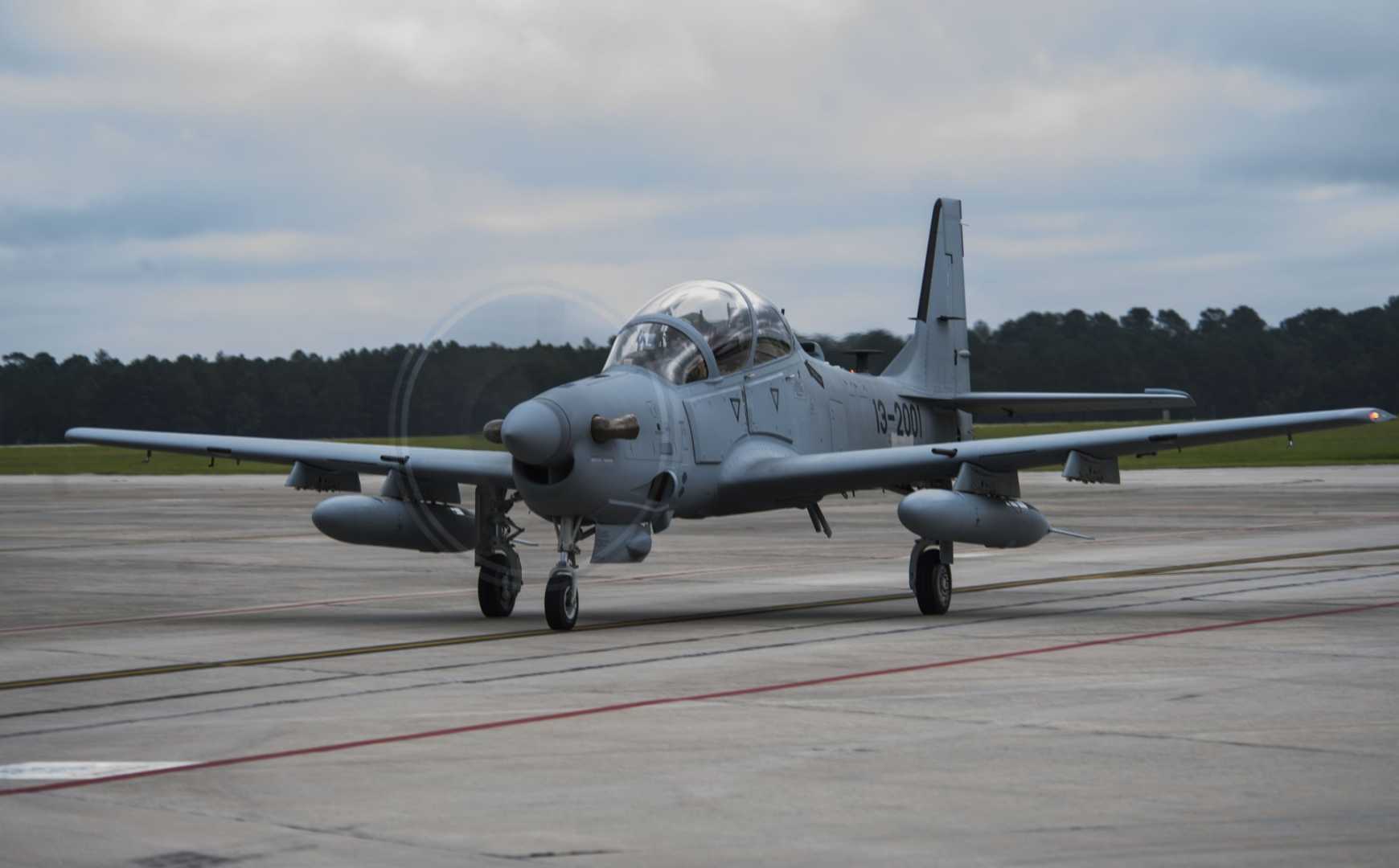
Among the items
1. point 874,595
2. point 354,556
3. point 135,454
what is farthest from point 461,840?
point 135,454

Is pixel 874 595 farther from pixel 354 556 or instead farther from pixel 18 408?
pixel 18 408

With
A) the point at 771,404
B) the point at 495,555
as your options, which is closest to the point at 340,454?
the point at 495,555

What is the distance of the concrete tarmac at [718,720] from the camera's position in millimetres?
6438

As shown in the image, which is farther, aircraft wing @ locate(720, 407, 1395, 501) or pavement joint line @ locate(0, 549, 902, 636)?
aircraft wing @ locate(720, 407, 1395, 501)

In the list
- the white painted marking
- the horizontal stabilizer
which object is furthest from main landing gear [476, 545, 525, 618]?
the white painted marking

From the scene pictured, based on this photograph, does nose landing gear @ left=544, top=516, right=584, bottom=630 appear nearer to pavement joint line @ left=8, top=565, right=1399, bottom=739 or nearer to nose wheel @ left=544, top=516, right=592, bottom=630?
nose wheel @ left=544, top=516, right=592, bottom=630

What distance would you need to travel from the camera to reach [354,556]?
25250 millimetres

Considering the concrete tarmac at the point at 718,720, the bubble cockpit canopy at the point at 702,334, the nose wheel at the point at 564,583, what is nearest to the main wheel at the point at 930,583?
the concrete tarmac at the point at 718,720

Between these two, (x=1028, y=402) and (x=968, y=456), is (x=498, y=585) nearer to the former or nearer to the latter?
(x=968, y=456)

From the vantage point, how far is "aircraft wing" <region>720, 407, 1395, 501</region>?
618 inches

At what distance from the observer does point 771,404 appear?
16.4m

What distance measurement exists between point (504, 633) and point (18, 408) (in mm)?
85272

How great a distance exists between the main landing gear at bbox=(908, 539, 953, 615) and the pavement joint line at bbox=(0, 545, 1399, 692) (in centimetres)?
116

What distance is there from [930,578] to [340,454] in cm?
616
